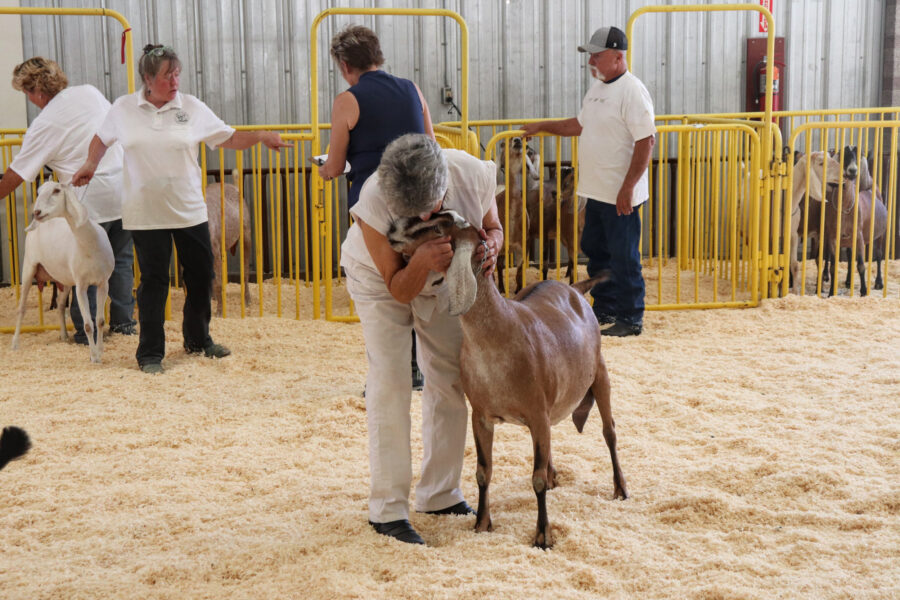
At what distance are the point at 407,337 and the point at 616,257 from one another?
11.7 feet

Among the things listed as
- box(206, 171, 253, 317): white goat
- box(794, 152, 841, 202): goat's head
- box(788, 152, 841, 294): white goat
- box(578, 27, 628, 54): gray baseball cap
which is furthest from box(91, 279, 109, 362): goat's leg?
box(794, 152, 841, 202): goat's head

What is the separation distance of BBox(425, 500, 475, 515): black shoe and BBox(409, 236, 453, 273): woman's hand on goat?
1.06 meters

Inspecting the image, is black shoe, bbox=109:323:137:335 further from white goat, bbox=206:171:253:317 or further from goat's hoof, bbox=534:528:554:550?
goat's hoof, bbox=534:528:554:550

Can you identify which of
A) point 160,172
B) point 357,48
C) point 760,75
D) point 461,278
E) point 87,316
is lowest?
point 87,316

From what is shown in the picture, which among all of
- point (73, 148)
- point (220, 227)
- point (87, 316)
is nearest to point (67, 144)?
point (73, 148)

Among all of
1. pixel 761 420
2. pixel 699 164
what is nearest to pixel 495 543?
pixel 761 420

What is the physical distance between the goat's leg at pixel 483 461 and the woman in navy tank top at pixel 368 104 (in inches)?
72.1

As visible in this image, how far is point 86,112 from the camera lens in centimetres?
605

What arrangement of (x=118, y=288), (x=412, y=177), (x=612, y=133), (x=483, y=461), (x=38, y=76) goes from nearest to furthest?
(x=412, y=177)
(x=483, y=461)
(x=38, y=76)
(x=612, y=133)
(x=118, y=288)

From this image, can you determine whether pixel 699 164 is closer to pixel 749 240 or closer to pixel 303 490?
pixel 749 240

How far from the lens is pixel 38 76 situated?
5.97 meters

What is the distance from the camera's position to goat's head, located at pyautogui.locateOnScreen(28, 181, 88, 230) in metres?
5.63

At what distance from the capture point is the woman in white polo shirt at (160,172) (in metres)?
5.28

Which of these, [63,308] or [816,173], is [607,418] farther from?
[816,173]
